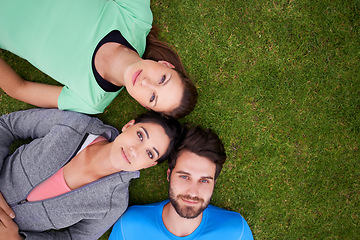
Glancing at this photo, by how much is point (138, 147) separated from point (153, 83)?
0.74m

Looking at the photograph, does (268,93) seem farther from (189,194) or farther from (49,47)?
(49,47)

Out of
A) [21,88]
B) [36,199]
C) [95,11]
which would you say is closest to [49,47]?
[95,11]

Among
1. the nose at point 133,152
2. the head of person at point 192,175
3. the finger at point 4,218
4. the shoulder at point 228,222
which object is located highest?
the nose at point 133,152

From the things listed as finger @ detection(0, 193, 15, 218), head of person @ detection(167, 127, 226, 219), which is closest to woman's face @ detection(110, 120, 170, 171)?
head of person @ detection(167, 127, 226, 219)

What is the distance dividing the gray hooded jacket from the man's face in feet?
1.97

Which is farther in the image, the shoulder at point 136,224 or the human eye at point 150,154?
the shoulder at point 136,224

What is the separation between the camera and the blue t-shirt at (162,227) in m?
3.54

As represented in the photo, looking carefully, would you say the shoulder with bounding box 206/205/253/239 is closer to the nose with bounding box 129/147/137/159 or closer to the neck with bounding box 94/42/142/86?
the nose with bounding box 129/147/137/159

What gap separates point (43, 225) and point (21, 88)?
1841mm

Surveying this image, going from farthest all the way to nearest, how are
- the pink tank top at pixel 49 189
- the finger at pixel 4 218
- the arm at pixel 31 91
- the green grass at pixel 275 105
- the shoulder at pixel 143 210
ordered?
the green grass at pixel 275 105
the shoulder at pixel 143 210
the arm at pixel 31 91
the pink tank top at pixel 49 189
the finger at pixel 4 218

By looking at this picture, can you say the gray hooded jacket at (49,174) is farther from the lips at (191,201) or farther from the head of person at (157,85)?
the head of person at (157,85)

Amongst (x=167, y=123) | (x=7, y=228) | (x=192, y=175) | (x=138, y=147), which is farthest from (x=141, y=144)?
(x=7, y=228)

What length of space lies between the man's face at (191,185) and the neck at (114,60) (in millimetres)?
1295

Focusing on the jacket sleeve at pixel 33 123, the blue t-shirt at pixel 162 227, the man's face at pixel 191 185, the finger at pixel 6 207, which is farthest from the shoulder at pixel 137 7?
the finger at pixel 6 207
